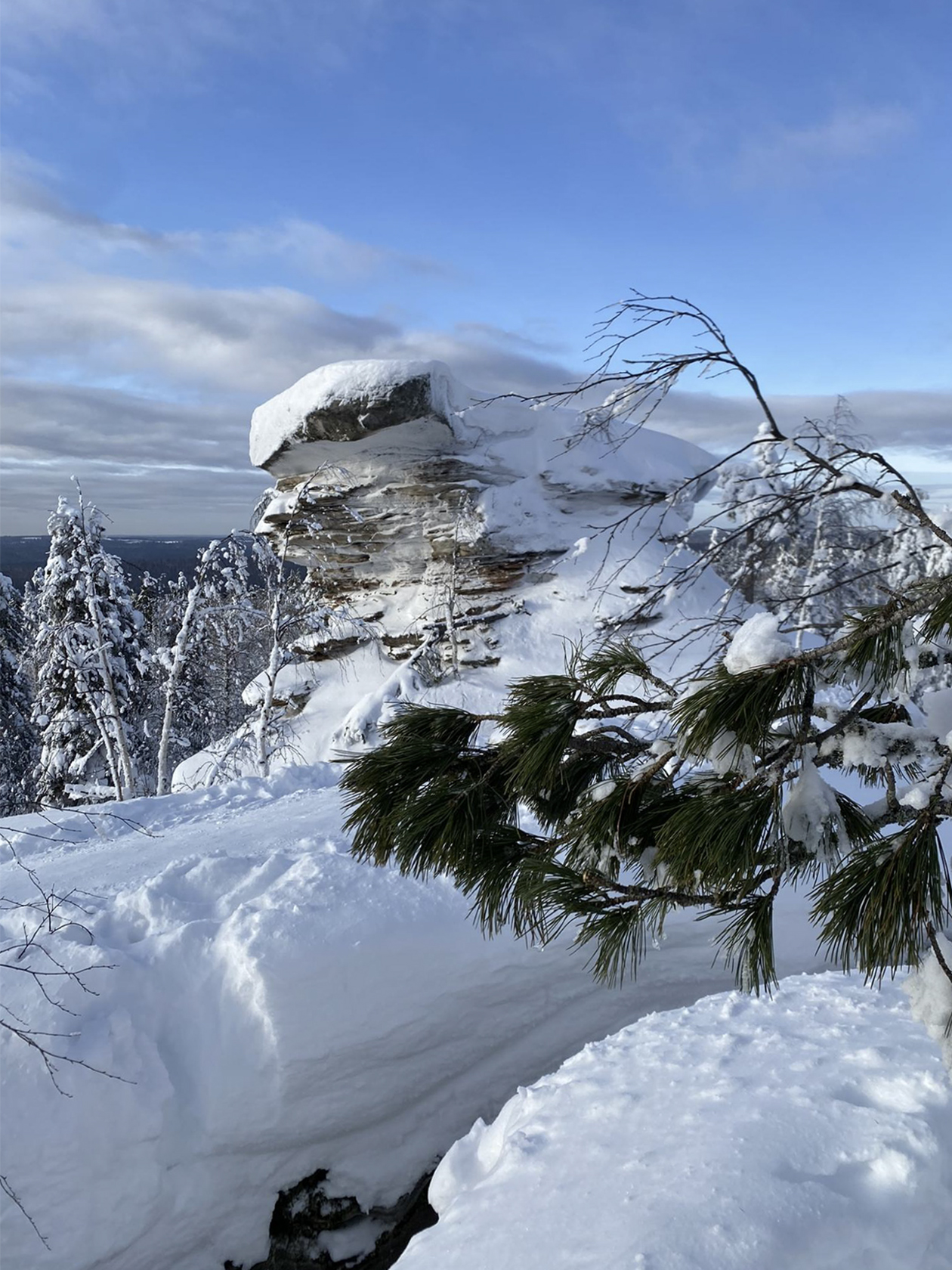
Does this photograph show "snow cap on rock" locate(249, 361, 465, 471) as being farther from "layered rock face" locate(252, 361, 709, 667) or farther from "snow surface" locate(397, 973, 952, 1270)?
"snow surface" locate(397, 973, 952, 1270)

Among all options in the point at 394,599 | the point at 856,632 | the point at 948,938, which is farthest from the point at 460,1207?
the point at 394,599

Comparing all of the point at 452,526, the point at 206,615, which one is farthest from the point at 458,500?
the point at 206,615

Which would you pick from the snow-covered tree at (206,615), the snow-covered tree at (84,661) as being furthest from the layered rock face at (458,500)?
the snow-covered tree at (84,661)

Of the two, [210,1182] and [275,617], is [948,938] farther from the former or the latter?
[275,617]

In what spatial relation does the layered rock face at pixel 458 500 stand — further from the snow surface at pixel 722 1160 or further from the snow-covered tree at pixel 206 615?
the snow surface at pixel 722 1160

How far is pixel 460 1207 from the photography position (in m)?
2.62

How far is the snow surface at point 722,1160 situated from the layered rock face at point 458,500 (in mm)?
17194

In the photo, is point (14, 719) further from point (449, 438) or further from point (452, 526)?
point (449, 438)

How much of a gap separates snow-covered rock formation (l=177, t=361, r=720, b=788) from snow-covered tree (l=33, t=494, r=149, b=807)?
4676 mm

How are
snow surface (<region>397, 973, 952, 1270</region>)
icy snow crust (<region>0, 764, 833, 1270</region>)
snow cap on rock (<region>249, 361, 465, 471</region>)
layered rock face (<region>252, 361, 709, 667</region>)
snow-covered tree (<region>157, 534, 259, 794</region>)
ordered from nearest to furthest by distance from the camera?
snow surface (<region>397, 973, 952, 1270</region>)
icy snow crust (<region>0, 764, 833, 1270</region>)
snow-covered tree (<region>157, 534, 259, 794</region>)
snow cap on rock (<region>249, 361, 465, 471</region>)
layered rock face (<region>252, 361, 709, 667</region>)

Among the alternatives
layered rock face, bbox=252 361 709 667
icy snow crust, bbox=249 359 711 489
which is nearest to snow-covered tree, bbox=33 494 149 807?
layered rock face, bbox=252 361 709 667

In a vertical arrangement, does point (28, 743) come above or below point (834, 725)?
below

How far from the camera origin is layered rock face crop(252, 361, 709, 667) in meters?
20.0

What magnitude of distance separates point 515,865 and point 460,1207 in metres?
1.59
